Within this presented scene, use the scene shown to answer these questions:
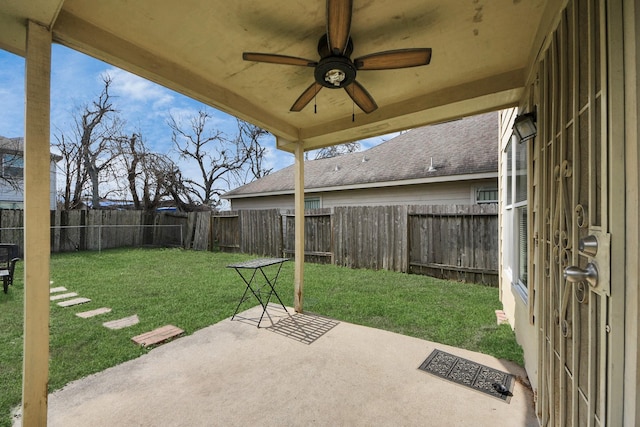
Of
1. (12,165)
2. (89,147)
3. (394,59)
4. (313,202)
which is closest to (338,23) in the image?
(394,59)

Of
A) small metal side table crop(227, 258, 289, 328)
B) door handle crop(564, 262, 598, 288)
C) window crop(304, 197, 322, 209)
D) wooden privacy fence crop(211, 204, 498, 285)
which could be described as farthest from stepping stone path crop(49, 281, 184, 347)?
window crop(304, 197, 322, 209)

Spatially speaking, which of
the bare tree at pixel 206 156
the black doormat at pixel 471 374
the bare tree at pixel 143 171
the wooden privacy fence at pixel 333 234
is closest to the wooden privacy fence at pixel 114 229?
the wooden privacy fence at pixel 333 234

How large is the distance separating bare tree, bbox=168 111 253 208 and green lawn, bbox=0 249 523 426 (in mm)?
10357

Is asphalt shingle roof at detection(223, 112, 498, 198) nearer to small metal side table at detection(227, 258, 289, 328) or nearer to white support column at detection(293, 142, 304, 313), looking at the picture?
small metal side table at detection(227, 258, 289, 328)

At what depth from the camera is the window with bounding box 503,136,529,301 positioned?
2.69 metres

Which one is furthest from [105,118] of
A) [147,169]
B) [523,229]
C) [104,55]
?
[523,229]

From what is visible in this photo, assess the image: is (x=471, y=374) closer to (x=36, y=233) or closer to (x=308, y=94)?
(x=308, y=94)

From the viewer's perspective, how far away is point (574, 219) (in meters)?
1.17

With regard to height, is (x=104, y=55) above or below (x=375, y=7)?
below

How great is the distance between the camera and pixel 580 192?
115 cm

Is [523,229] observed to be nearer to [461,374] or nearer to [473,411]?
[461,374]

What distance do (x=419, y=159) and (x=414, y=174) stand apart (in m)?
0.98

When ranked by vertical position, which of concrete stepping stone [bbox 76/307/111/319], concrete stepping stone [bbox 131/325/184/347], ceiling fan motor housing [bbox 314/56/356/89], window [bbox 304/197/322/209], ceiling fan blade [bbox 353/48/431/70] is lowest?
concrete stepping stone [bbox 131/325/184/347]

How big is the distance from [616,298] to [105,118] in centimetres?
1595
